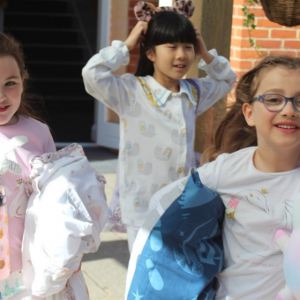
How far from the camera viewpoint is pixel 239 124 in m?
2.77

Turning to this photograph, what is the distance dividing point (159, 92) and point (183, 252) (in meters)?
1.46

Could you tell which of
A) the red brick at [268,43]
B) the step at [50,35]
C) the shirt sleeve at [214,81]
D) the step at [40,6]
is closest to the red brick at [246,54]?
the red brick at [268,43]

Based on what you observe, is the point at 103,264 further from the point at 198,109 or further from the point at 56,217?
the point at 56,217

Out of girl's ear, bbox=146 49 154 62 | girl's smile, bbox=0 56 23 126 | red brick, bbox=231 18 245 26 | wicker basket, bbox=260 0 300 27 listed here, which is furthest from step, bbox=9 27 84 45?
girl's smile, bbox=0 56 23 126

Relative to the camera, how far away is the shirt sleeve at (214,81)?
3.95 metres

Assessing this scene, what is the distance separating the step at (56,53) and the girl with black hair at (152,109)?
782cm

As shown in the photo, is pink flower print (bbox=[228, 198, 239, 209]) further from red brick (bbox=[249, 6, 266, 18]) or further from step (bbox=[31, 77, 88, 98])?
step (bbox=[31, 77, 88, 98])

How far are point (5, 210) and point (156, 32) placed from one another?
1.72 metres

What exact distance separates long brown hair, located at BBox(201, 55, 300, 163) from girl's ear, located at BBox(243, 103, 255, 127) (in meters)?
0.02

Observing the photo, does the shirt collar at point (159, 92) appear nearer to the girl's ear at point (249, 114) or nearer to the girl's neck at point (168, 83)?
the girl's neck at point (168, 83)

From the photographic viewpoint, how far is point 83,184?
8.03 ft

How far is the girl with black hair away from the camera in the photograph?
11.9ft

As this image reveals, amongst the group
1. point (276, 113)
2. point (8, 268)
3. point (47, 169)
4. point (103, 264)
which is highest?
point (276, 113)

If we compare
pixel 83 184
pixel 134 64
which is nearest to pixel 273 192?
pixel 83 184
